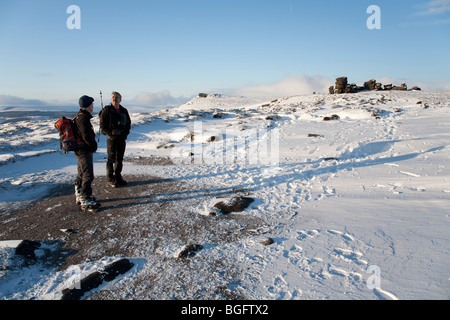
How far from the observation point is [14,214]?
5.21 metres

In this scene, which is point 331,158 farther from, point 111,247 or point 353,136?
point 111,247

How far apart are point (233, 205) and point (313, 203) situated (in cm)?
163

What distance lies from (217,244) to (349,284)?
5.95 feet

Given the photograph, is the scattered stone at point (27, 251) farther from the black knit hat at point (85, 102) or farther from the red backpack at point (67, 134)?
the black knit hat at point (85, 102)

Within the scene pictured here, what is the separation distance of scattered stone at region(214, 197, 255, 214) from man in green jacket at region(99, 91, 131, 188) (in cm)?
297

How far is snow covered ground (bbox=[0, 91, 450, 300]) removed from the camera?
9.82 feet

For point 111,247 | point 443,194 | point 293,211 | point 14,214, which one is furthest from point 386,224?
point 14,214

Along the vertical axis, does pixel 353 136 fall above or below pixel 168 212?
above

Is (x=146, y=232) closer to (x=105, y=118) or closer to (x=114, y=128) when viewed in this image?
(x=114, y=128)

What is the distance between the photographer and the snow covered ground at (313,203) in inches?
118

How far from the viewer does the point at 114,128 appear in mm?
6301

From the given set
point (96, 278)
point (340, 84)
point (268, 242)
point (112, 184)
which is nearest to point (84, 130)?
point (112, 184)

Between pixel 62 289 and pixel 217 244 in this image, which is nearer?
pixel 62 289

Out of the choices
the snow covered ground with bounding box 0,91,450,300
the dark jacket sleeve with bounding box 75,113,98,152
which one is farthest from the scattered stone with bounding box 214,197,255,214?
the dark jacket sleeve with bounding box 75,113,98,152
